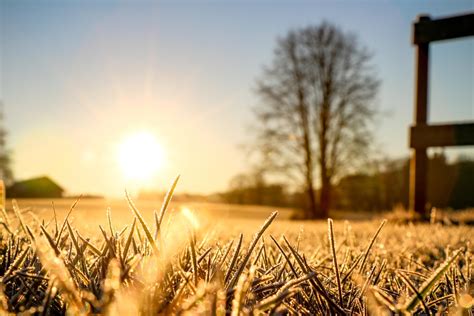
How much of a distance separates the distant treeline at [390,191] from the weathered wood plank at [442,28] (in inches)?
1109

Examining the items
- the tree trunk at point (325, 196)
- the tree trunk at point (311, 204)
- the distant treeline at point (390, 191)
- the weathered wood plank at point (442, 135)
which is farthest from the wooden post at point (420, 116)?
the distant treeline at point (390, 191)

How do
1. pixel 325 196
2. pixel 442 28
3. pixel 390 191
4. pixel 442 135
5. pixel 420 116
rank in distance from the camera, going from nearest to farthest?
pixel 442 135, pixel 442 28, pixel 420 116, pixel 325 196, pixel 390 191

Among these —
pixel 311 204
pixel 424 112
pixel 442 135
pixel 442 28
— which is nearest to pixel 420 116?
pixel 424 112

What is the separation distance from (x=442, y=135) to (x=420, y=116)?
3.02 feet

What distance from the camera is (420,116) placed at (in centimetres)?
654

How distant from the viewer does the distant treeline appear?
35.9m

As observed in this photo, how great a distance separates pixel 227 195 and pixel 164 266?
1842 inches

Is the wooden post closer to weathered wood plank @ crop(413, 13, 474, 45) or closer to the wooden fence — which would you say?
the wooden fence

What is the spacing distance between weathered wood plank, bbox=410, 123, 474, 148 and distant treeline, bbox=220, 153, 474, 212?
28.5 metres

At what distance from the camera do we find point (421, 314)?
0.84 metres

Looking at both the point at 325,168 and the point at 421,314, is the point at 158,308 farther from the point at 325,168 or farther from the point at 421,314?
the point at 325,168

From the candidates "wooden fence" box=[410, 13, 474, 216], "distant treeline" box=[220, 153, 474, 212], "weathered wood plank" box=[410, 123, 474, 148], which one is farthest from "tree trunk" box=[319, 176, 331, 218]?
"weathered wood plank" box=[410, 123, 474, 148]

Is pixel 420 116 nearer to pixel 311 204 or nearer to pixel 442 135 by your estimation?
pixel 442 135

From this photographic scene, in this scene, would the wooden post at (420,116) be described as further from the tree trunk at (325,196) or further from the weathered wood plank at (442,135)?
the tree trunk at (325,196)
